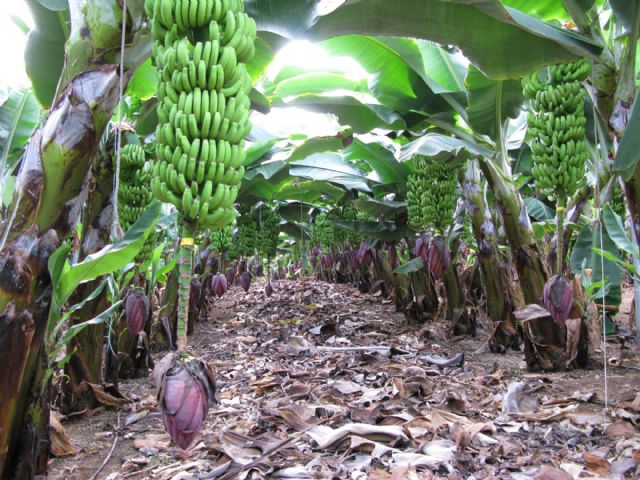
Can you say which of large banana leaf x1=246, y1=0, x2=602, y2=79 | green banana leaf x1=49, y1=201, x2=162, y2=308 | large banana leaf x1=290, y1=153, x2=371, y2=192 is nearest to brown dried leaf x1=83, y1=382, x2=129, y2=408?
green banana leaf x1=49, y1=201, x2=162, y2=308

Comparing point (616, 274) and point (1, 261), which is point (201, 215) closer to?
point (1, 261)

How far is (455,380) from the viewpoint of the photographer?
293 centimetres

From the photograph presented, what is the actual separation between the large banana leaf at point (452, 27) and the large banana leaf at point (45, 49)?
0.88 metres

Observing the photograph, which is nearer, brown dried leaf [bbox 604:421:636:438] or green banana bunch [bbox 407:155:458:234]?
brown dried leaf [bbox 604:421:636:438]

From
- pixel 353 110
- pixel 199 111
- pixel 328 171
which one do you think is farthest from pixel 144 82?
pixel 328 171

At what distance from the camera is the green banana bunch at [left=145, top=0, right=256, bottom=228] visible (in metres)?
1.33

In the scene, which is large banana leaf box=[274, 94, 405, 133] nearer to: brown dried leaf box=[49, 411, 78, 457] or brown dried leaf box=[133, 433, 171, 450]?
brown dried leaf box=[133, 433, 171, 450]

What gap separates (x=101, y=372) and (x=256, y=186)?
3971mm

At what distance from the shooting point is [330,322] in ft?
15.4

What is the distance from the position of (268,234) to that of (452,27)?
5.73 meters

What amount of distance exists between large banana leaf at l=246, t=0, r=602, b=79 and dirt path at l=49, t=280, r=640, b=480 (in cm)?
174

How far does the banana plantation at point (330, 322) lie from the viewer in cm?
145

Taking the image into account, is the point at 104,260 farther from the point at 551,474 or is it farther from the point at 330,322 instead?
the point at 330,322

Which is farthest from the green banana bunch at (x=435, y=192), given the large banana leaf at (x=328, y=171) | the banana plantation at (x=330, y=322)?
the large banana leaf at (x=328, y=171)
